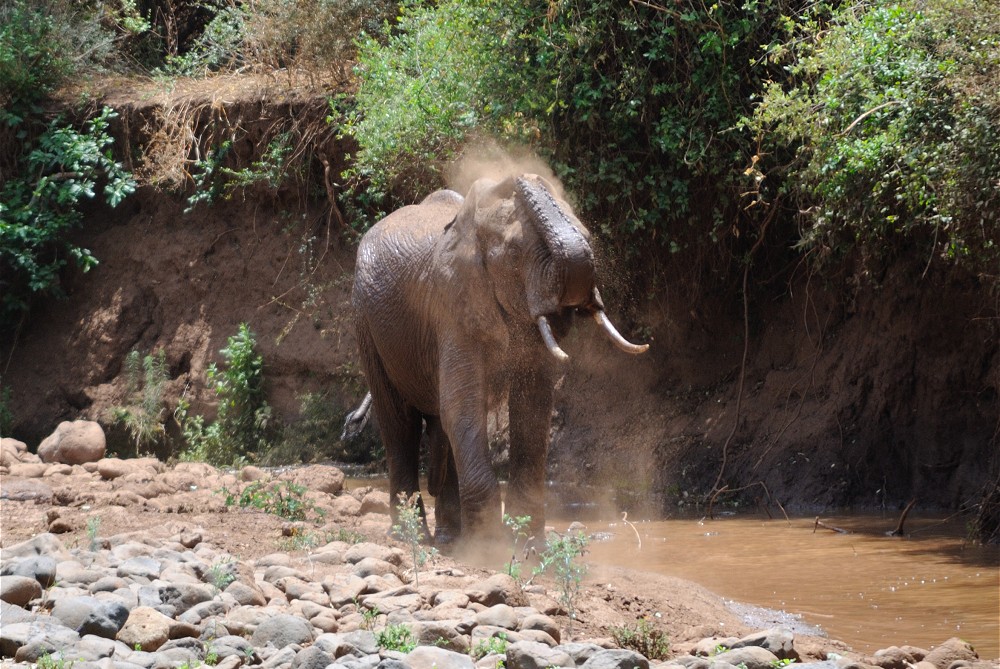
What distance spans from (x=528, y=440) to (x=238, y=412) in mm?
8787

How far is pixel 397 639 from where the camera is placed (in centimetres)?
441

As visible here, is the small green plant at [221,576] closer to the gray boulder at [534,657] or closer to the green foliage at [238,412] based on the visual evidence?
the gray boulder at [534,657]

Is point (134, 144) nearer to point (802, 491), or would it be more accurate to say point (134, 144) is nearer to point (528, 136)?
point (528, 136)

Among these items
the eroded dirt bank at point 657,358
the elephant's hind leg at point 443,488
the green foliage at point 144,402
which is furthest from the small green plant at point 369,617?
the green foliage at point 144,402

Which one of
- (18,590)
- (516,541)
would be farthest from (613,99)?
(18,590)

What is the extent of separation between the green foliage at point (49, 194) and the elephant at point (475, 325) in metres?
9.01

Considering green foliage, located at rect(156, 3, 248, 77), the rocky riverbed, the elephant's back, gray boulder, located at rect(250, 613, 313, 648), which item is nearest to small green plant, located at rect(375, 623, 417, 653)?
the rocky riverbed

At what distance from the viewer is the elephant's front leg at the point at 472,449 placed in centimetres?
676

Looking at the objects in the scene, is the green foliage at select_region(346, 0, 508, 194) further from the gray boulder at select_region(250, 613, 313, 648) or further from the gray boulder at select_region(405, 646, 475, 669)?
the gray boulder at select_region(405, 646, 475, 669)

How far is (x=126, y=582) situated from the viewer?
16.7ft

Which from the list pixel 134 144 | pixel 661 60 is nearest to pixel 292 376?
pixel 134 144

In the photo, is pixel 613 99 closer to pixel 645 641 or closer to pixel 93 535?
pixel 93 535

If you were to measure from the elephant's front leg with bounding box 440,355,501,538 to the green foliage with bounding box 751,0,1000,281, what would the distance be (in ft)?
9.84

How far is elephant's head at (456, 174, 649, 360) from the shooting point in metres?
6.16
